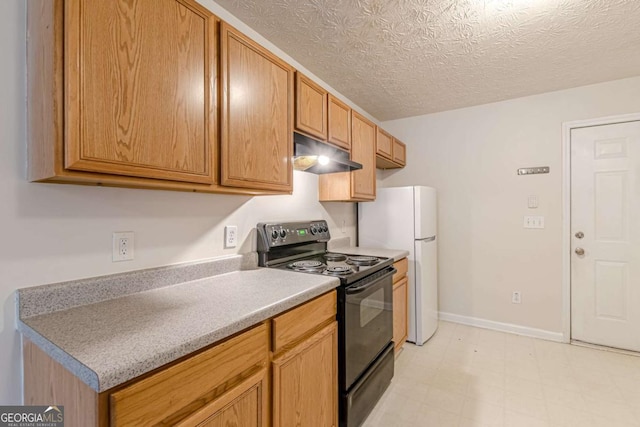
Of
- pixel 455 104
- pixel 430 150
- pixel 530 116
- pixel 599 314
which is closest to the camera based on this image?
pixel 599 314

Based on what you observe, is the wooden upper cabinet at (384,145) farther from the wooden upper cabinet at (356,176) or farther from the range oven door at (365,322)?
the range oven door at (365,322)

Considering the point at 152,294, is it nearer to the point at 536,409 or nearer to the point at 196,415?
the point at 196,415

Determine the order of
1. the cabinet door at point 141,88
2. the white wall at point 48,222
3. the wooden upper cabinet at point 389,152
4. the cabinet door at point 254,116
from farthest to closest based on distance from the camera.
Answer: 1. the wooden upper cabinet at point 389,152
2. the cabinet door at point 254,116
3. the white wall at point 48,222
4. the cabinet door at point 141,88

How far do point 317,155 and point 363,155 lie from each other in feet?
2.33

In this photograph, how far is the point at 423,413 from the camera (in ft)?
5.90

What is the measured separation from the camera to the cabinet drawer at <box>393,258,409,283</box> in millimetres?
2354

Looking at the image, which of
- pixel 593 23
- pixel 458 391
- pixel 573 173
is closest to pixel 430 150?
pixel 573 173

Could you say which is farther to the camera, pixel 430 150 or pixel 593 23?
pixel 430 150

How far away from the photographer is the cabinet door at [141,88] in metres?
0.85

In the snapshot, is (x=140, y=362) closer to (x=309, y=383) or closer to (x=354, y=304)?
(x=309, y=383)

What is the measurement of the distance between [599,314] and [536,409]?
56.0 inches

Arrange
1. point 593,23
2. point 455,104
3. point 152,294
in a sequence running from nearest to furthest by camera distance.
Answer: point 152,294 < point 593,23 < point 455,104

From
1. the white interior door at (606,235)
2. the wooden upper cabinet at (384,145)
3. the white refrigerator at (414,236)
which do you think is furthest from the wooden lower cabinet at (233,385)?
the white interior door at (606,235)

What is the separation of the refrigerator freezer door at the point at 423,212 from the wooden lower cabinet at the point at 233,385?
142cm
